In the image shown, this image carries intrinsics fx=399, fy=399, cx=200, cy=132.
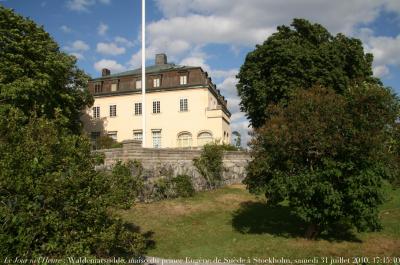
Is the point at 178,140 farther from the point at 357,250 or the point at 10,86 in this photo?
the point at 357,250

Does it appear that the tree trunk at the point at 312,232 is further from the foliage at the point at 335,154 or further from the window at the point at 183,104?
the window at the point at 183,104

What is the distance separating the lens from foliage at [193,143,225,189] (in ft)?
81.8

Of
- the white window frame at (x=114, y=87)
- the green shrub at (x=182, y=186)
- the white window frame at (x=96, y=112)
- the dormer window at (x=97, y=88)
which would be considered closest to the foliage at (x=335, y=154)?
the green shrub at (x=182, y=186)

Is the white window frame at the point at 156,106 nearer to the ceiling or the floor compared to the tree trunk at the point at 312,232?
nearer to the ceiling

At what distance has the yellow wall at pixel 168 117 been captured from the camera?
143 ft

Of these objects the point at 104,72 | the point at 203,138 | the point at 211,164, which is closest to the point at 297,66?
the point at 211,164

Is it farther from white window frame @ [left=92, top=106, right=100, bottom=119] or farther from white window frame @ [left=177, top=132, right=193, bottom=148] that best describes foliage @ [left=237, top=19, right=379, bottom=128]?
white window frame @ [left=92, top=106, right=100, bottom=119]

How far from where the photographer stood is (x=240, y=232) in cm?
1570

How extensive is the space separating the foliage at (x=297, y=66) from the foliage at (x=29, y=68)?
14.8m

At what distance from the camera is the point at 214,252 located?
13.0 m

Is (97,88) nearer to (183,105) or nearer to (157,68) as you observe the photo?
(157,68)

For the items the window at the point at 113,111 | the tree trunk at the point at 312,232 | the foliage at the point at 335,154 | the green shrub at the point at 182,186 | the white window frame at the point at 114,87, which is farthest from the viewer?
the white window frame at the point at 114,87

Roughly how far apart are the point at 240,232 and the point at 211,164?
1011 cm

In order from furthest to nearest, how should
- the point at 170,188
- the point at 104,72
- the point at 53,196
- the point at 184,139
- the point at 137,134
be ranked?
the point at 104,72
the point at 137,134
the point at 184,139
the point at 170,188
the point at 53,196
